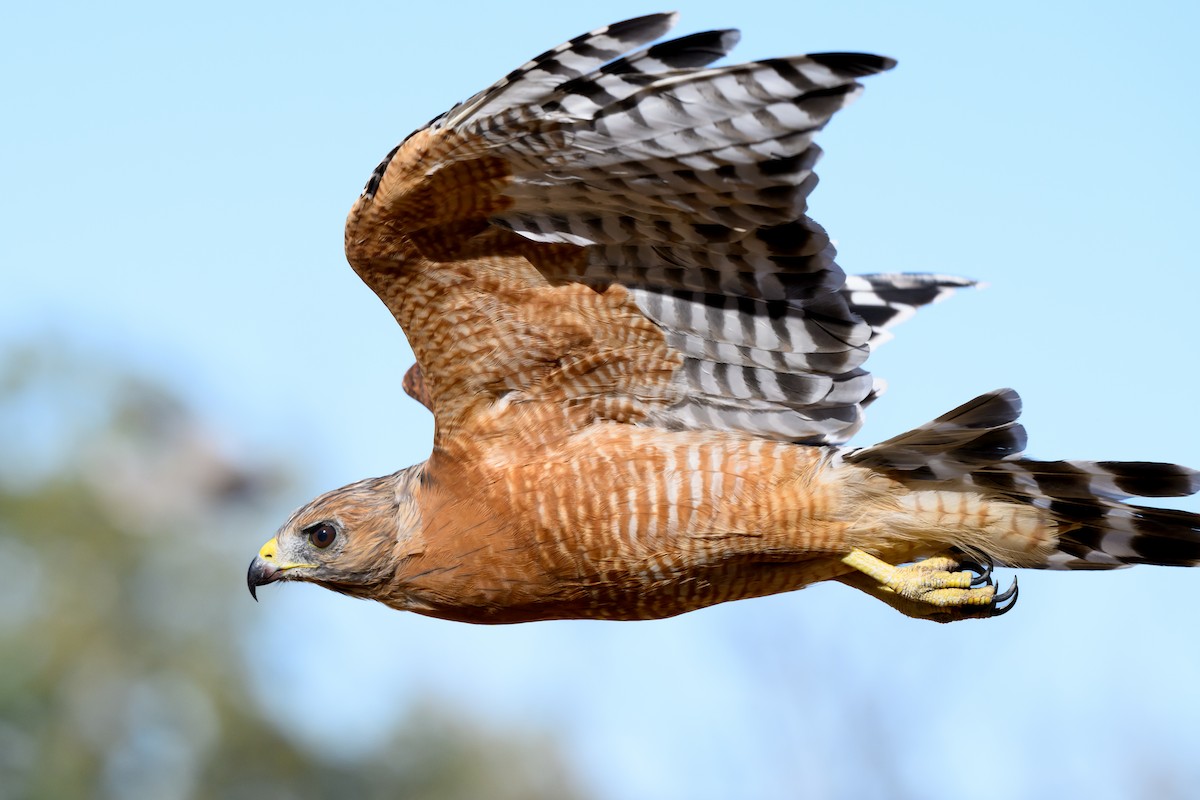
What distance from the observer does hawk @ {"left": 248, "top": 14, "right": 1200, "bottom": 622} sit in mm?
5730

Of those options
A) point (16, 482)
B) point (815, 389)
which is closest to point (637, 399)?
point (815, 389)

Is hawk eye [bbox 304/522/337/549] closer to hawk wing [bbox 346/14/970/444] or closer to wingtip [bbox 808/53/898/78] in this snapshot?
hawk wing [bbox 346/14/970/444]

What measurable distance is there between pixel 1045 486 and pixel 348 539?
10.5ft

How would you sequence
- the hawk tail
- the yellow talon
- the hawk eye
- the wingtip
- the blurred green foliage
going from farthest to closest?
the blurred green foliage < the hawk eye < the yellow talon < the hawk tail < the wingtip

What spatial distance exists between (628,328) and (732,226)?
78cm

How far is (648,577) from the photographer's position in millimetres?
6035

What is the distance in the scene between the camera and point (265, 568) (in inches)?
267

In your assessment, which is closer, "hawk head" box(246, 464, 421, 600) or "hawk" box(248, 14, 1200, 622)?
"hawk" box(248, 14, 1200, 622)

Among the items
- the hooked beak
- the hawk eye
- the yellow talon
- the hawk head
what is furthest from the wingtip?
the hooked beak

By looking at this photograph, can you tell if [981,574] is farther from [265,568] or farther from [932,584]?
[265,568]

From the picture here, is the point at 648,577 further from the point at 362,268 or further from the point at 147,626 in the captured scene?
the point at 147,626

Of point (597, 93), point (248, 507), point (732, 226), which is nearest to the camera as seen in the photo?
point (597, 93)

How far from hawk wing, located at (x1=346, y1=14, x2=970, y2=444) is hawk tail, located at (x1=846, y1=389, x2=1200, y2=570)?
0.43 metres

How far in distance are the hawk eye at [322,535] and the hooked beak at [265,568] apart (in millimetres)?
219
